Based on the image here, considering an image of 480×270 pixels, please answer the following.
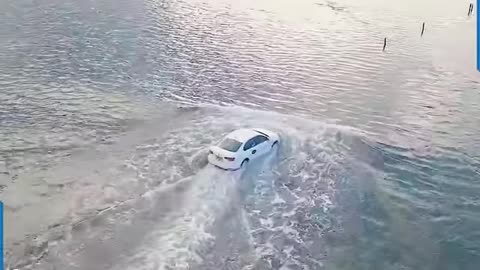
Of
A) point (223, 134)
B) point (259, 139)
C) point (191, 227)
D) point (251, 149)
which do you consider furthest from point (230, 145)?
point (191, 227)

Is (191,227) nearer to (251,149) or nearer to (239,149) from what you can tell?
(239,149)

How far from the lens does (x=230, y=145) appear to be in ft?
83.7

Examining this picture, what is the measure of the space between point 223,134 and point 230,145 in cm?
364

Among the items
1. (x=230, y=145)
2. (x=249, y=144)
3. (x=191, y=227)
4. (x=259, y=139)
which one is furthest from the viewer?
(x=259, y=139)

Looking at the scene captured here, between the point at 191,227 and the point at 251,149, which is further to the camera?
the point at 251,149

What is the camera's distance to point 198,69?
39750 millimetres

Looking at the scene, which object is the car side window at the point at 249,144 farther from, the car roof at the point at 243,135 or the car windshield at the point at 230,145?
the car windshield at the point at 230,145

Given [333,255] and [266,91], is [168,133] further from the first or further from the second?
[333,255]

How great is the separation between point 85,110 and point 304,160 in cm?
1313

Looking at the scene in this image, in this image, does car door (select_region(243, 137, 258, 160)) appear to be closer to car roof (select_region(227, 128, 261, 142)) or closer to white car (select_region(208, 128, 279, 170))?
white car (select_region(208, 128, 279, 170))

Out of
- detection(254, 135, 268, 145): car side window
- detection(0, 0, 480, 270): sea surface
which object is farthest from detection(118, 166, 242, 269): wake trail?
detection(254, 135, 268, 145): car side window

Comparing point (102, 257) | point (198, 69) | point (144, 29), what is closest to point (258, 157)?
point (102, 257)

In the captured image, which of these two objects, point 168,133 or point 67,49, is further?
point 67,49

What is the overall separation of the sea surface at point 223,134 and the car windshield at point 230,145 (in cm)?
120
